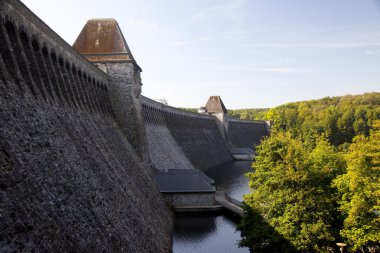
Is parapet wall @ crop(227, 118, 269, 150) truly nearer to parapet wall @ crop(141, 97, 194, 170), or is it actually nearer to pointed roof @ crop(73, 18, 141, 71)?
parapet wall @ crop(141, 97, 194, 170)

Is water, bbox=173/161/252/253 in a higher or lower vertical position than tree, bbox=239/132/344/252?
lower

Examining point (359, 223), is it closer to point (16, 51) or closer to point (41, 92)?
point (41, 92)

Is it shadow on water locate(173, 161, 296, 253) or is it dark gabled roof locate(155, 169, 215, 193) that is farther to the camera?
dark gabled roof locate(155, 169, 215, 193)

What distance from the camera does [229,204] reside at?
2931 centimetres

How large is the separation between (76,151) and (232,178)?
37687 mm

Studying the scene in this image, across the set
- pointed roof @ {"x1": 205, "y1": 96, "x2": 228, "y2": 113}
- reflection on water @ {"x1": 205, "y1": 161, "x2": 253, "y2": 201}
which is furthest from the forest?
pointed roof @ {"x1": 205, "y1": 96, "x2": 228, "y2": 113}

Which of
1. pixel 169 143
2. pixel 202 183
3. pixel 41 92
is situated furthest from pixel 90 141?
pixel 169 143

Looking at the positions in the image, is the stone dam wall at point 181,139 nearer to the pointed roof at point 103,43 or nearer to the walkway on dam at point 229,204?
the walkway on dam at point 229,204

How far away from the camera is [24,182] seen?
8859 mm

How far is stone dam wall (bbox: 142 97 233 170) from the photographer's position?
3953cm

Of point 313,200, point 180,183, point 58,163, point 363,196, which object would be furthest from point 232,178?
point 58,163

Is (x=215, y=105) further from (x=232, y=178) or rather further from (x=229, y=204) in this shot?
(x=229, y=204)

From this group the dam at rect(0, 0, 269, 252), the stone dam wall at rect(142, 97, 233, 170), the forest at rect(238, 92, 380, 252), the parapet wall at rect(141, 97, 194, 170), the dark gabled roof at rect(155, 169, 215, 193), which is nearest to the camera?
the dam at rect(0, 0, 269, 252)

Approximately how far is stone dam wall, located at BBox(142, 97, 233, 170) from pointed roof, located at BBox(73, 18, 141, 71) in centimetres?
1179
